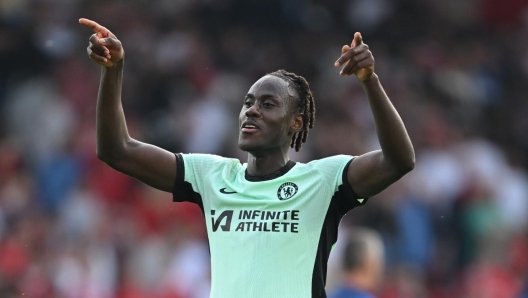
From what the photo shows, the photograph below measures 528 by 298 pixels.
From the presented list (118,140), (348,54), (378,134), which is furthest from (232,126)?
(348,54)

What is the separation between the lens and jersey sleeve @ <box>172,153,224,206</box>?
16.8 feet

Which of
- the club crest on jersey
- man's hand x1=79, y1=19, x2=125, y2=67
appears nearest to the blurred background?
the club crest on jersey

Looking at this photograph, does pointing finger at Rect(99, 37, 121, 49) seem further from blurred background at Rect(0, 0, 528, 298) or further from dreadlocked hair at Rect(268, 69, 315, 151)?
blurred background at Rect(0, 0, 528, 298)

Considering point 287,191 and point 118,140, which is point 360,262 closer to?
point 287,191

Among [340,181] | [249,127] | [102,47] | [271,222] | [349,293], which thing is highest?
[102,47]

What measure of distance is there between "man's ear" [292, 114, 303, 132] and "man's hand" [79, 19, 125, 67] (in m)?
0.92

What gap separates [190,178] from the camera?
202 inches

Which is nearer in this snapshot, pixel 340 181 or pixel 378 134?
pixel 378 134

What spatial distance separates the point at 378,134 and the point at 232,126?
726 centimetres

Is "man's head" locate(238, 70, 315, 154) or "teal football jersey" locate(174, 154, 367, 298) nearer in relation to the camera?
"teal football jersey" locate(174, 154, 367, 298)

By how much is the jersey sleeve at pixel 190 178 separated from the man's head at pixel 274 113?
0.84 ft

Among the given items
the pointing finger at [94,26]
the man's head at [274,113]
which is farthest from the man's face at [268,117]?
the pointing finger at [94,26]

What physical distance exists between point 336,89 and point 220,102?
1.36m

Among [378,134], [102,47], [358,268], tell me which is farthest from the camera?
[358,268]
